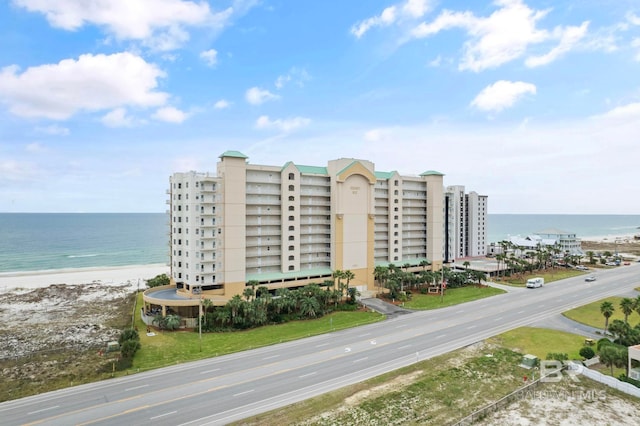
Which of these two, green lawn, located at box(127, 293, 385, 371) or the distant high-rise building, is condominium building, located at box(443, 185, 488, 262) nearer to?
the distant high-rise building

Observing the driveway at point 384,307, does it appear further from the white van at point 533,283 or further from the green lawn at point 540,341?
the white van at point 533,283

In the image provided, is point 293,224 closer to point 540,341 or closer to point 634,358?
point 540,341

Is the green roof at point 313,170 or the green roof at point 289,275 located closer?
the green roof at point 289,275

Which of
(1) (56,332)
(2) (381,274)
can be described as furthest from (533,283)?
(1) (56,332)


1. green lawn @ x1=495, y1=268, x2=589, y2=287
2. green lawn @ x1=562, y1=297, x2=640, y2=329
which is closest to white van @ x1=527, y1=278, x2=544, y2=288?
green lawn @ x1=495, y1=268, x2=589, y2=287

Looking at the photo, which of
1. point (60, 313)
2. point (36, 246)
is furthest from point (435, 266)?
point (36, 246)

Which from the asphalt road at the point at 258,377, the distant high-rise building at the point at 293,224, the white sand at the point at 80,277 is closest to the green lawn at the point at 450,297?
the asphalt road at the point at 258,377
